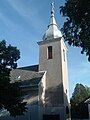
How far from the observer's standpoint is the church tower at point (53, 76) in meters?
29.7

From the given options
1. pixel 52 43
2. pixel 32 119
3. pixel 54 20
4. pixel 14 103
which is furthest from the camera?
pixel 54 20

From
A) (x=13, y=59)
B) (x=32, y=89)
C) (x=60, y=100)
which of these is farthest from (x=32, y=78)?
(x=13, y=59)

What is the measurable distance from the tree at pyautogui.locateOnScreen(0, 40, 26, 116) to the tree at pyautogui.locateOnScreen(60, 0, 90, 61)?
5679 millimetres

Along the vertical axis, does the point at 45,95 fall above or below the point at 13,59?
below

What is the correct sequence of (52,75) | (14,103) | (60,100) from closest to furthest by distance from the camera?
(14,103), (60,100), (52,75)

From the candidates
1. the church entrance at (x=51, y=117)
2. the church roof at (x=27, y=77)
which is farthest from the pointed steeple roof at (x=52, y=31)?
the church entrance at (x=51, y=117)

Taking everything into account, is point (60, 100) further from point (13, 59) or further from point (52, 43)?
point (13, 59)

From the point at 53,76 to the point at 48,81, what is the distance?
1.00 meters

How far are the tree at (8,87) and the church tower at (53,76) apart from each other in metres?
9.64

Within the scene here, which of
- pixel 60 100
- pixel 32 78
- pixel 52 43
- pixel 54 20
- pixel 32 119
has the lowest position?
pixel 32 119

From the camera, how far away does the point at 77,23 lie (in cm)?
2083

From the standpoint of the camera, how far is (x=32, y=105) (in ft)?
92.8

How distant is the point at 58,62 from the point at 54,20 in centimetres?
860

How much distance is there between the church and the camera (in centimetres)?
2879
